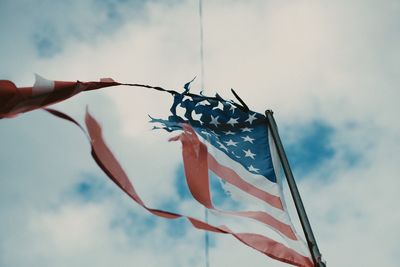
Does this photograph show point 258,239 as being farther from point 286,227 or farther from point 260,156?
point 260,156

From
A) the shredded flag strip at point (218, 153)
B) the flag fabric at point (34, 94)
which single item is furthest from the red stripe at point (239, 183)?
the flag fabric at point (34, 94)

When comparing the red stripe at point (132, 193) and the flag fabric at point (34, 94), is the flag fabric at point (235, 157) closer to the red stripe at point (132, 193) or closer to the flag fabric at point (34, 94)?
the red stripe at point (132, 193)

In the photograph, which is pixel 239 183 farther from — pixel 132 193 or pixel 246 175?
pixel 132 193

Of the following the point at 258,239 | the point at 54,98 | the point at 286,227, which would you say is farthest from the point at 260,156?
the point at 54,98

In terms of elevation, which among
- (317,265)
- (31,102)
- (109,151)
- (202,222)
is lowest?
(317,265)

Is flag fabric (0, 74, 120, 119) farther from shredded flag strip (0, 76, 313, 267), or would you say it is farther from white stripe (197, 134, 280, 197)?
white stripe (197, 134, 280, 197)

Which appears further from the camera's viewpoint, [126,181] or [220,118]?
[220,118]

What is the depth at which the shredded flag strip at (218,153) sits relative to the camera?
18.5 feet

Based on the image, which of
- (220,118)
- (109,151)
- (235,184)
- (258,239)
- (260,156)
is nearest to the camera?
(109,151)

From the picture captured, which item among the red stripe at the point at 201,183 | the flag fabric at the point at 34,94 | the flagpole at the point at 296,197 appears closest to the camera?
the flagpole at the point at 296,197

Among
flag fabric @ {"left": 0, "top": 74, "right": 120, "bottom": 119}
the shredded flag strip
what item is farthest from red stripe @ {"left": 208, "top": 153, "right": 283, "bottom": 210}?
flag fabric @ {"left": 0, "top": 74, "right": 120, "bottom": 119}

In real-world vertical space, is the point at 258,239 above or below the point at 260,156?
below

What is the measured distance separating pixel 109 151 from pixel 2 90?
1.64 meters

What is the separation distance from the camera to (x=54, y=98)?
6488 millimetres
